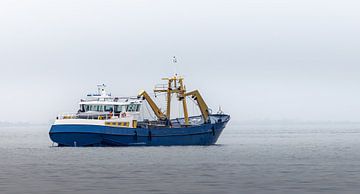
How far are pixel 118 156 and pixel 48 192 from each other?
105ft

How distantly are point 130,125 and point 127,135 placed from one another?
75.1 inches

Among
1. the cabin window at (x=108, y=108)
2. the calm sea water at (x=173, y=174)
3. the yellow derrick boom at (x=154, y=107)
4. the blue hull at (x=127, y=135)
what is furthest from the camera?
the yellow derrick boom at (x=154, y=107)

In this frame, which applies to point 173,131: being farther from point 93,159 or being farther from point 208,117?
point 93,159

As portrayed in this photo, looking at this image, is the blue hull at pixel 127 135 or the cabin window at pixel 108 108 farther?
the cabin window at pixel 108 108

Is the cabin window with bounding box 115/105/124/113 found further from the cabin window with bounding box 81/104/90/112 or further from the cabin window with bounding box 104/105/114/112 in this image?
the cabin window with bounding box 81/104/90/112

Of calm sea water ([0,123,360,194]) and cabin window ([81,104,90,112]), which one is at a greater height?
cabin window ([81,104,90,112])

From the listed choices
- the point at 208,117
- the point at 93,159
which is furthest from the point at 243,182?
the point at 208,117

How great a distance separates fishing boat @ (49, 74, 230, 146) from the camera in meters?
87.2

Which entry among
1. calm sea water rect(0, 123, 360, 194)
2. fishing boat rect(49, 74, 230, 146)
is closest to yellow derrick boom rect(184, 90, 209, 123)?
fishing boat rect(49, 74, 230, 146)

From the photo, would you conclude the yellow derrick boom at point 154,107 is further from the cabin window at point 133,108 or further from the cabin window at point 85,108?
the cabin window at point 85,108

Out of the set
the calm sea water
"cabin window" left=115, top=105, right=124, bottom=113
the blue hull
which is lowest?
the calm sea water

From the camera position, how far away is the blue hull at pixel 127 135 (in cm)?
8712

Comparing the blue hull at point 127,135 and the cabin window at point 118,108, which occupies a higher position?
the cabin window at point 118,108

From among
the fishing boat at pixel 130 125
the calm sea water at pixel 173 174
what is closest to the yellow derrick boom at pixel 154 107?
the fishing boat at pixel 130 125
